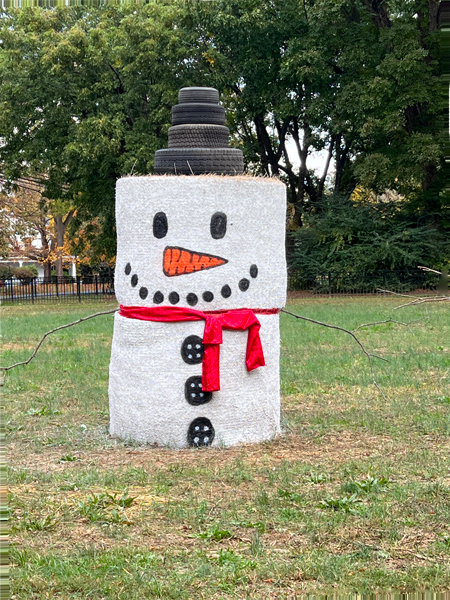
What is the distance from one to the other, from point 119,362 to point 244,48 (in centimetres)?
2499

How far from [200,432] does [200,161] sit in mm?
2600

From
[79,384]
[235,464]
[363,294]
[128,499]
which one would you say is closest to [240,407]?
[235,464]

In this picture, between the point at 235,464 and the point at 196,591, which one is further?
the point at 235,464

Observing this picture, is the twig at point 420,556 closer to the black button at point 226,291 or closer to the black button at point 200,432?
the black button at point 200,432

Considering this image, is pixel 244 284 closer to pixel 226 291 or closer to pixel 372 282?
pixel 226 291

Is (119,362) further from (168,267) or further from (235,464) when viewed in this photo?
(235,464)

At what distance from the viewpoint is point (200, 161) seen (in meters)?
7.88

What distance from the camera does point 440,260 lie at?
31.0 metres

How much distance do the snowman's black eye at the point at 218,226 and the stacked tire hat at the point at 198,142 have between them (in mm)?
556

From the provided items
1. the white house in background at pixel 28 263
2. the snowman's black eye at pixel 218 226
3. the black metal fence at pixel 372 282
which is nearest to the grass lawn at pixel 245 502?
the snowman's black eye at pixel 218 226

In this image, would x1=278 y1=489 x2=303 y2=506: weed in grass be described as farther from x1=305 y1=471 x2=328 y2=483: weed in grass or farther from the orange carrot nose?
Answer: the orange carrot nose

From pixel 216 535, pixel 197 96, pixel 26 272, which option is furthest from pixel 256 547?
pixel 26 272

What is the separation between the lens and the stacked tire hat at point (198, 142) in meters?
7.88

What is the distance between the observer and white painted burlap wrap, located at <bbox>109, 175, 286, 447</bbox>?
750cm
